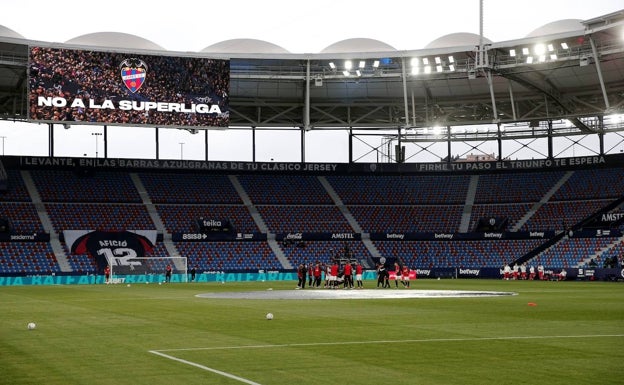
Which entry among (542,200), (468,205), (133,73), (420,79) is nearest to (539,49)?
(420,79)

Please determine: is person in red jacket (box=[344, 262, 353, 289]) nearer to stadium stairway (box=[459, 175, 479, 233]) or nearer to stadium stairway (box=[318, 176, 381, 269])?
stadium stairway (box=[318, 176, 381, 269])

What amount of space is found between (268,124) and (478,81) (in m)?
20.7

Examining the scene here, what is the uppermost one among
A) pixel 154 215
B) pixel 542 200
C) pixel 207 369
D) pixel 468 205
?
pixel 542 200

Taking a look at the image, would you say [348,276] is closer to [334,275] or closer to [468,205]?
[334,275]

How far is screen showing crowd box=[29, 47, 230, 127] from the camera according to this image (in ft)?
212

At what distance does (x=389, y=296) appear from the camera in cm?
4119

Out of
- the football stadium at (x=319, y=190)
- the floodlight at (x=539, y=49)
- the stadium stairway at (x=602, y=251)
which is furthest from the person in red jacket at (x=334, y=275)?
the stadium stairway at (x=602, y=251)

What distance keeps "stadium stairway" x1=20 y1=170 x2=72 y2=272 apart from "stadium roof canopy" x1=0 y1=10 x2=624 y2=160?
753 cm

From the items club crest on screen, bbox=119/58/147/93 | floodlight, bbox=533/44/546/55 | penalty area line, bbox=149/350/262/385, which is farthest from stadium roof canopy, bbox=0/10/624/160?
penalty area line, bbox=149/350/262/385

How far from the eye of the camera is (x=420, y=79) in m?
72.6

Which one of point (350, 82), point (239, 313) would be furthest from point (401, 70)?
point (239, 313)

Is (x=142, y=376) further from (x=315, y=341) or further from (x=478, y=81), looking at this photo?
(x=478, y=81)

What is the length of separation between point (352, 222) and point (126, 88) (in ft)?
94.0

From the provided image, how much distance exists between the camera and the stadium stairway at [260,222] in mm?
80562
